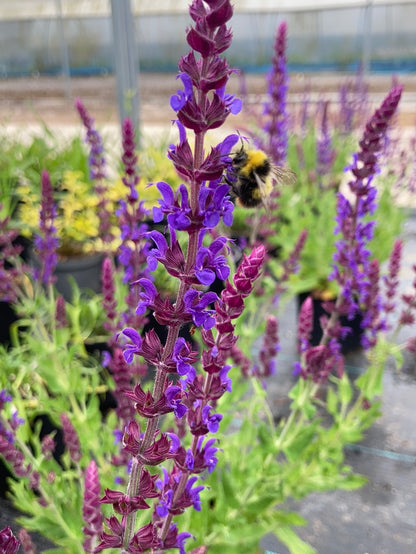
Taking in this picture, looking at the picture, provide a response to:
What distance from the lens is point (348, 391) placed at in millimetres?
1875

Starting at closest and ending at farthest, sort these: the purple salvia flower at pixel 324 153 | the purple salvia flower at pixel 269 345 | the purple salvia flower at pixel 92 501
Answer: the purple salvia flower at pixel 92 501
the purple salvia flower at pixel 269 345
the purple salvia flower at pixel 324 153

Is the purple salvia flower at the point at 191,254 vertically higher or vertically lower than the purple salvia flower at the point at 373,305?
higher

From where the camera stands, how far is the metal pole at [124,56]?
3787mm

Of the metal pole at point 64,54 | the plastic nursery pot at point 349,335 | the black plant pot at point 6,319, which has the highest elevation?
the metal pole at point 64,54

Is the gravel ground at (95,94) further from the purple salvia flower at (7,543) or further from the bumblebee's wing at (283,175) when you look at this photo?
the purple salvia flower at (7,543)

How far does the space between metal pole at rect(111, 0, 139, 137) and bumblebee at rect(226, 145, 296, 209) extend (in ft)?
8.22

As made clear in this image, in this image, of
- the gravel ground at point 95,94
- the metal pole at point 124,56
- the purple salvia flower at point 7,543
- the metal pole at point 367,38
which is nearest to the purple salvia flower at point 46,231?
the purple salvia flower at point 7,543

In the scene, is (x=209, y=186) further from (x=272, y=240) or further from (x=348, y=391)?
(x=272, y=240)

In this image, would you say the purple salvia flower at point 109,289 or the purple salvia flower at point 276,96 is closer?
the purple salvia flower at point 109,289

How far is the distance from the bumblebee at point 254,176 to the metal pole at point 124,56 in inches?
98.7

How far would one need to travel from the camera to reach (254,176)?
1397 mm

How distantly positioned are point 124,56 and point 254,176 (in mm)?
2964

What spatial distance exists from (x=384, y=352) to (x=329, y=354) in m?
0.41

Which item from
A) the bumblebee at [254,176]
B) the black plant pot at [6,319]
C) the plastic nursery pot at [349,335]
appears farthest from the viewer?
the plastic nursery pot at [349,335]
